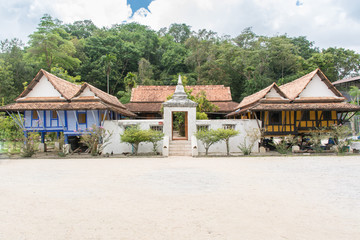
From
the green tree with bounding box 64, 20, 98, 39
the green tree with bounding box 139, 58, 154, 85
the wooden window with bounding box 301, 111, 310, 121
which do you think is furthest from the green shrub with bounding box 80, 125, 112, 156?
the green tree with bounding box 64, 20, 98, 39

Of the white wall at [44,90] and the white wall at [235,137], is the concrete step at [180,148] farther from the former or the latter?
the white wall at [44,90]

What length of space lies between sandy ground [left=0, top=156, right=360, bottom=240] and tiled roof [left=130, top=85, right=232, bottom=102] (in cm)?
1788

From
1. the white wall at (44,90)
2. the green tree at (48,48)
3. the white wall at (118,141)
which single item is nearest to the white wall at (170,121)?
the white wall at (118,141)

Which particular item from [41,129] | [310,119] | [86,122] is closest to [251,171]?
[310,119]

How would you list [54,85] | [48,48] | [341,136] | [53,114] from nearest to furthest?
[341,136], [53,114], [54,85], [48,48]

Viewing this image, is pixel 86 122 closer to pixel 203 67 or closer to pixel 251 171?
pixel 251 171

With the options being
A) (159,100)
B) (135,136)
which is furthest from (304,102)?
(159,100)

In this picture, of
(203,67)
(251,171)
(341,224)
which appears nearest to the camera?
(341,224)

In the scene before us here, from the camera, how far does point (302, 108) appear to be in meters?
16.1

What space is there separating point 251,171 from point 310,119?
10.1 meters

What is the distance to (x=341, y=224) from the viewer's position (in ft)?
14.1

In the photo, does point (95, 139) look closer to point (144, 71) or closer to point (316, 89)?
point (316, 89)

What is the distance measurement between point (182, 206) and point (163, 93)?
21921mm

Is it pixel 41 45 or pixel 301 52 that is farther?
pixel 301 52
